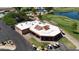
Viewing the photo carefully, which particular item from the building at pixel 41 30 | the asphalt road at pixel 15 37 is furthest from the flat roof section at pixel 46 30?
the asphalt road at pixel 15 37

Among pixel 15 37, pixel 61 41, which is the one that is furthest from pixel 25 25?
pixel 61 41

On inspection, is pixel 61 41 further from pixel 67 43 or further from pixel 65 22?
pixel 65 22

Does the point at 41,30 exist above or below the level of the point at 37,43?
above

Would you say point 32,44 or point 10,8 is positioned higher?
point 10,8
